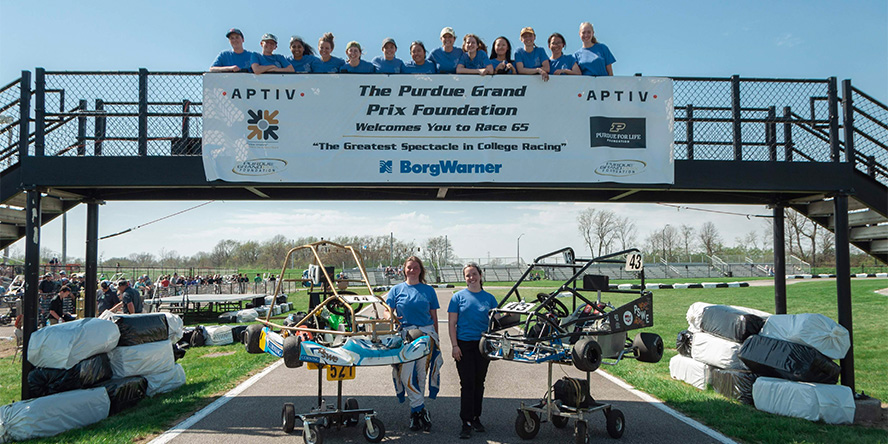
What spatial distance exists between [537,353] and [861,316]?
20.4 m

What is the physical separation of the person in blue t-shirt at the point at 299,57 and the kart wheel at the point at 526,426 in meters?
5.52

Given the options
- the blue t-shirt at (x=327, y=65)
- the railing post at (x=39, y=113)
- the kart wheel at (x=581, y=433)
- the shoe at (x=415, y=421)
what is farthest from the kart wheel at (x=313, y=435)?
the railing post at (x=39, y=113)

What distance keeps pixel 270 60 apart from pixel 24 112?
3522mm

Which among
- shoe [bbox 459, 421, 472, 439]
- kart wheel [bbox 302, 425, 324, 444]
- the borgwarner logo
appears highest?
the borgwarner logo

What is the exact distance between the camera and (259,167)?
25.9ft

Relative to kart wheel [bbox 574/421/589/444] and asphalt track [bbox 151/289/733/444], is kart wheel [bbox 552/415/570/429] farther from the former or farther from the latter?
kart wheel [bbox 574/421/589/444]

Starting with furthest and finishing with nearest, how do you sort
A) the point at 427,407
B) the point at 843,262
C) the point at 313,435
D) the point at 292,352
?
the point at 843,262 → the point at 427,407 → the point at 313,435 → the point at 292,352

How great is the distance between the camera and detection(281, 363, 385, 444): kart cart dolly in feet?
19.1

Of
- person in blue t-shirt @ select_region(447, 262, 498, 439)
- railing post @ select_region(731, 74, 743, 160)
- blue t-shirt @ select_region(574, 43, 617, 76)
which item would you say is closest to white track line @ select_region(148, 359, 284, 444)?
person in blue t-shirt @ select_region(447, 262, 498, 439)

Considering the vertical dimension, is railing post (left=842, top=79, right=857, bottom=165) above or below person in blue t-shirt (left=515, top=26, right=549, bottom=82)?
below

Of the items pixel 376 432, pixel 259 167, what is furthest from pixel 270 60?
pixel 376 432

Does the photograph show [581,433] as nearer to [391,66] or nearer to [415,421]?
[415,421]

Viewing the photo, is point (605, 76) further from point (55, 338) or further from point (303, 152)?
point (55, 338)

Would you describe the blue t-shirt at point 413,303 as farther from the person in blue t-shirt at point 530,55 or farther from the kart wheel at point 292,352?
the person in blue t-shirt at point 530,55
